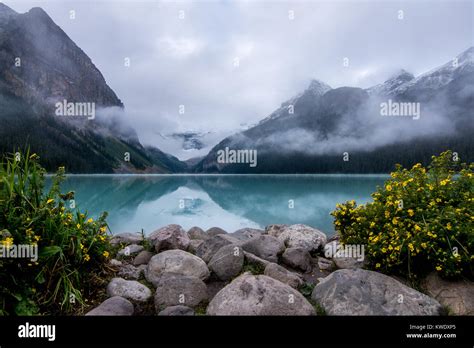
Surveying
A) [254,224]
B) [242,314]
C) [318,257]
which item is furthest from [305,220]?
[242,314]

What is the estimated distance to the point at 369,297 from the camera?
16.4ft

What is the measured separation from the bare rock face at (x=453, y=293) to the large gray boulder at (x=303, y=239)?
2711mm

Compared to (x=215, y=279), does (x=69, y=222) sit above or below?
above

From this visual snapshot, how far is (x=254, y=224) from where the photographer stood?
76.5ft

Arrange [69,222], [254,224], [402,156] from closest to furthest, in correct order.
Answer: [69,222], [254,224], [402,156]

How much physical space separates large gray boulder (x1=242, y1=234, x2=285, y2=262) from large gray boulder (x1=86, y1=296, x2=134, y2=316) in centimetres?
305

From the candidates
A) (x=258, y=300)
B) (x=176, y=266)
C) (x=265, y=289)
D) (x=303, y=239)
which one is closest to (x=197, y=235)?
(x=303, y=239)

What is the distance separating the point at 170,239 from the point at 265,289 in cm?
347

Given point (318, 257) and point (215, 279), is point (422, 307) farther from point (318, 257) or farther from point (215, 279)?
point (215, 279)

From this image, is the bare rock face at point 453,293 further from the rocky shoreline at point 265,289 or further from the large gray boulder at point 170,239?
the large gray boulder at point 170,239

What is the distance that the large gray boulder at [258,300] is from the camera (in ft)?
15.3

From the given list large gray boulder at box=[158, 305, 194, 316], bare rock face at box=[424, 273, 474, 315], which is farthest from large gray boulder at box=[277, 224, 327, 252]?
large gray boulder at box=[158, 305, 194, 316]
